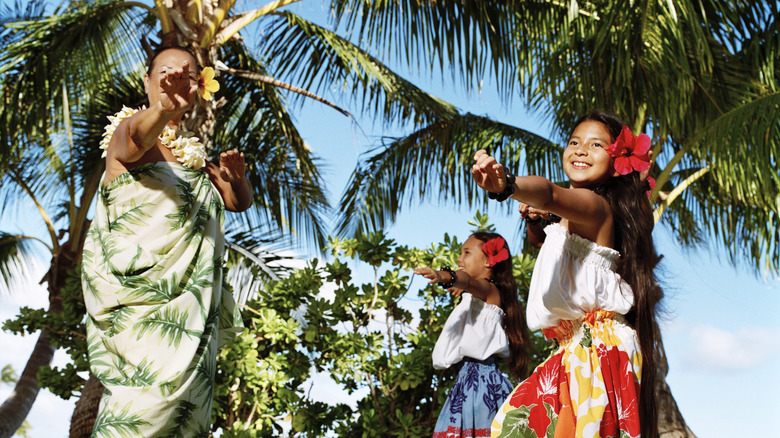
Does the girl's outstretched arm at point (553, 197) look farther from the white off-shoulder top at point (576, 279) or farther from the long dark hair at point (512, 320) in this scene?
the long dark hair at point (512, 320)

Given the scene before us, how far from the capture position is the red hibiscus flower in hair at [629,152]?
7.50 ft

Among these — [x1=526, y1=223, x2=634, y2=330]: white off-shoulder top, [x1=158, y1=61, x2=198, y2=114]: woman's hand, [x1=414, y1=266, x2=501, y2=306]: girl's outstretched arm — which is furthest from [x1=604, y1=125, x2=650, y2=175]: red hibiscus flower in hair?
[x1=158, y1=61, x2=198, y2=114]: woman's hand

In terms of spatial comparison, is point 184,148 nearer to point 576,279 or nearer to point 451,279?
point 451,279

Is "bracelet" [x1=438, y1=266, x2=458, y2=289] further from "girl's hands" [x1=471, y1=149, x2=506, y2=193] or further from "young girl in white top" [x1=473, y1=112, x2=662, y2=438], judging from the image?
"girl's hands" [x1=471, y1=149, x2=506, y2=193]

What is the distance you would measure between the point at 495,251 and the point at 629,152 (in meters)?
1.55

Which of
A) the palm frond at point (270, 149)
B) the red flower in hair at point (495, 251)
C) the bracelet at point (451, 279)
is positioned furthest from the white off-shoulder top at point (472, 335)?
the palm frond at point (270, 149)

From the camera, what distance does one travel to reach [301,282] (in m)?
4.53

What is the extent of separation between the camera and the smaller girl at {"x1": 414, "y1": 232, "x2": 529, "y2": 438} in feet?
11.4

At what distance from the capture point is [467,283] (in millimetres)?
3555

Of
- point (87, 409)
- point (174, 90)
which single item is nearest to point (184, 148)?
point (174, 90)

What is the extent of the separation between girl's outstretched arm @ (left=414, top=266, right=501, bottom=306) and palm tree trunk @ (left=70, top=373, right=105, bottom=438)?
9.23ft

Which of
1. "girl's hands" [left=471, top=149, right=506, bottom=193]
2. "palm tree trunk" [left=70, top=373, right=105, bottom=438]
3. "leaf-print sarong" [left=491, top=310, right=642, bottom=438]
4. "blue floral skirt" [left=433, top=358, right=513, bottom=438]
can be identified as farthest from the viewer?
"palm tree trunk" [left=70, top=373, right=105, bottom=438]

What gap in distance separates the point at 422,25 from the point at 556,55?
1.27 meters

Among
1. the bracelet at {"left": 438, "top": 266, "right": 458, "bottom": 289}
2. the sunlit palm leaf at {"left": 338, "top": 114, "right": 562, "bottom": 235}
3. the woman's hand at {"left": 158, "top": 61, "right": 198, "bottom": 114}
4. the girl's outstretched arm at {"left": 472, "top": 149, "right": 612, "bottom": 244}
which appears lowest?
the girl's outstretched arm at {"left": 472, "top": 149, "right": 612, "bottom": 244}
